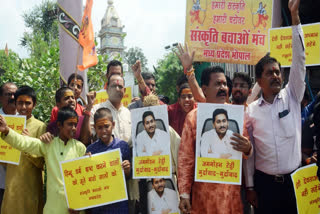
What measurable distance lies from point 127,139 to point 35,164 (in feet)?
3.52

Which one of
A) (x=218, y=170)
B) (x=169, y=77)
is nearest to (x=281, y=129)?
(x=218, y=170)

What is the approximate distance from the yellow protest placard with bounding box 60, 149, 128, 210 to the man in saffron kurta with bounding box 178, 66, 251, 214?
632 millimetres

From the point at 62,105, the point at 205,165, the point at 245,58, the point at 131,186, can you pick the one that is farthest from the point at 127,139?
the point at 245,58

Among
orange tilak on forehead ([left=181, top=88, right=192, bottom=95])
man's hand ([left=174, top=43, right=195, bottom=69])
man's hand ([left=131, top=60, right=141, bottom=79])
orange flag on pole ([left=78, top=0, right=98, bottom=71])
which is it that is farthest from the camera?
orange flag on pole ([left=78, top=0, right=98, bottom=71])

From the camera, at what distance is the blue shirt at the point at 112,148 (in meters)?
3.60

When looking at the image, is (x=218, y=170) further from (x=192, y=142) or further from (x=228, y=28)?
(x=228, y=28)

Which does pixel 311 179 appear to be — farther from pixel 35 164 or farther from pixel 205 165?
pixel 35 164

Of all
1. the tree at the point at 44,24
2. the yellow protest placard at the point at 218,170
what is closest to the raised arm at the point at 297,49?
the yellow protest placard at the point at 218,170

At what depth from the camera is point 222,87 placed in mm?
3322

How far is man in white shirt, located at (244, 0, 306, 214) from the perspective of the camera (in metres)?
3.13

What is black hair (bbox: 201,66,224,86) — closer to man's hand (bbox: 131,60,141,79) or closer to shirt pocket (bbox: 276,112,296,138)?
shirt pocket (bbox: 276,112,296,138)

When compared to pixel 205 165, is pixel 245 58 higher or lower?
higher

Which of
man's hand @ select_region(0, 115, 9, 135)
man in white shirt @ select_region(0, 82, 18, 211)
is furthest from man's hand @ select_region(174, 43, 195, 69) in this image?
man in white shirt @ select_region(0, 82, 18, 211)

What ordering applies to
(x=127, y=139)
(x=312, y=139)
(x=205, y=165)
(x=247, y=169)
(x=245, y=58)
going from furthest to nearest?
(x=245, y=58), (x=127, y=139), (x=312, y=139), (x=247, y=169), (x=205, y=165)
